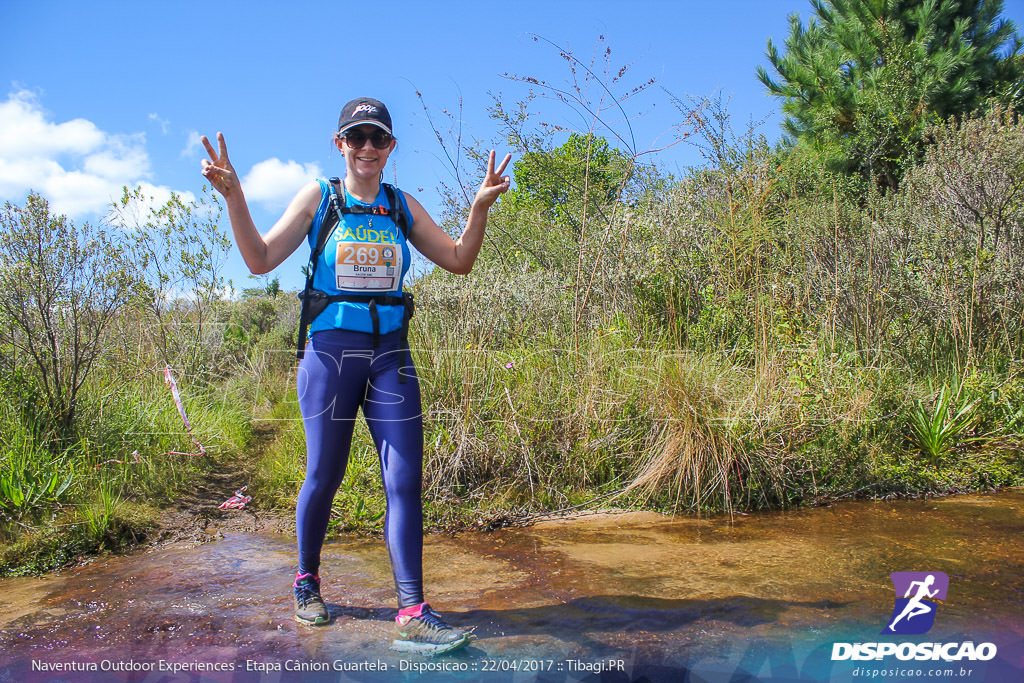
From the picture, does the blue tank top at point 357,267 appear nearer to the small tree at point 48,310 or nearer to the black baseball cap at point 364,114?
the black baseball cap at point 364,114

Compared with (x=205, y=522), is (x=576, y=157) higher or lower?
higher

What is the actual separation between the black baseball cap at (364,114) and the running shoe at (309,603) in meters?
1.82

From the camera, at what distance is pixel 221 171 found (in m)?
2.60

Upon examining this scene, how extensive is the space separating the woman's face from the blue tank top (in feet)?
0.37

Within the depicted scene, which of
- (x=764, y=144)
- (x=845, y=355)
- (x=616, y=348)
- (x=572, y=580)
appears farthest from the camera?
(x=764, y=144)

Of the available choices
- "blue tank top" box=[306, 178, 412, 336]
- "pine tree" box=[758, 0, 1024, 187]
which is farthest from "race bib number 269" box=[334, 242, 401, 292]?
"pine tree" box=[758, 0, 1024, 187]

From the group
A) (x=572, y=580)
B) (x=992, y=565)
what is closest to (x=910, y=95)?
(x=992, y=565)

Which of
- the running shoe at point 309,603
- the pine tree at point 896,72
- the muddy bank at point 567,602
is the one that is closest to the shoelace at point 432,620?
the muddy bank at point 567,602

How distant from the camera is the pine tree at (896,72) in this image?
46.4ft

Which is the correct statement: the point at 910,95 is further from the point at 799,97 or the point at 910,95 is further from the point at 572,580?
the point at 572,580

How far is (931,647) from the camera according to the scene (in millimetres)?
2609

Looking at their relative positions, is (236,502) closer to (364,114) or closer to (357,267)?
(357,267)

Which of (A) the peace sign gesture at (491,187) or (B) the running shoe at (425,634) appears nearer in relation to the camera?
(B) the running shoe at (425,634)

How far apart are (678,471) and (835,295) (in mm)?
2396
